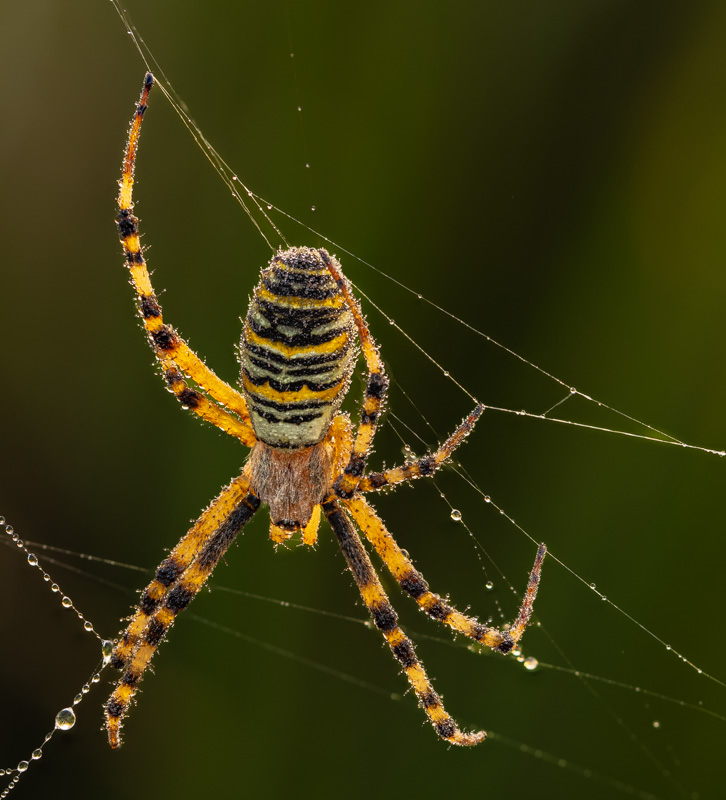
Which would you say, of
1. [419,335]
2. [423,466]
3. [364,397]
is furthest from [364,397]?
[419,335]

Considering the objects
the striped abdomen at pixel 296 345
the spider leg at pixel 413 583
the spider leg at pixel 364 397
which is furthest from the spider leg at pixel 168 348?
the spider leg at pixel 413 583

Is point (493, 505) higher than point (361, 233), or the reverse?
point (361, 233)

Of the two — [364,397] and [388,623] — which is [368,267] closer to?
[364,397]

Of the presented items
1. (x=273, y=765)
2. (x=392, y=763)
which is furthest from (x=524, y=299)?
(x=273, y=765)

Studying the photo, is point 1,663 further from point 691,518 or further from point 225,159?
point 691,518

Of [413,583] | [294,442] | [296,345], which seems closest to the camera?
[296,345]

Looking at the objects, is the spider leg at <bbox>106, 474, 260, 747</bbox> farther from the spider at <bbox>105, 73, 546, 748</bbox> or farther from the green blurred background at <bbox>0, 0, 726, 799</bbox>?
the green blurred background at <bbox>0, 0, 726, 799</bbox>
